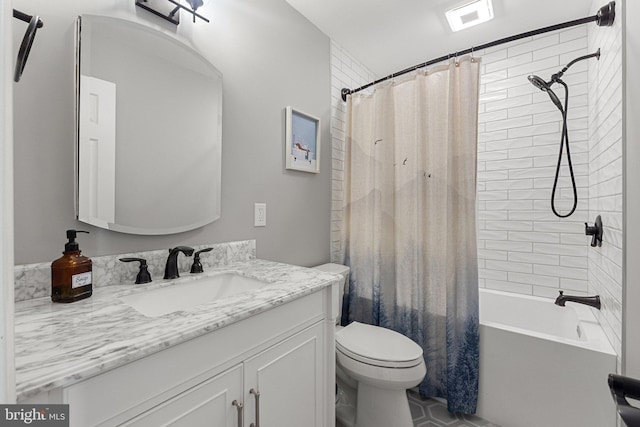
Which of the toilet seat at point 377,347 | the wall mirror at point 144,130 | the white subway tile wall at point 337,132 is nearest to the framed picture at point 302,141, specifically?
the white subway tile wall at point 337,132

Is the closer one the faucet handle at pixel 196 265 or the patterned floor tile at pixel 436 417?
the faucet handle at pixel 196 265

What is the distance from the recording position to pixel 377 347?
1.46 meters

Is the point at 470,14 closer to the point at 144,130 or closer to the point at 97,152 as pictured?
the point at 144,130

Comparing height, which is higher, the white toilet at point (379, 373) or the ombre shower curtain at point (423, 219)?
the ombre shower curtain at point (423, 219)

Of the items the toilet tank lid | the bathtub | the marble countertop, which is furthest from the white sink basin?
the bathtub

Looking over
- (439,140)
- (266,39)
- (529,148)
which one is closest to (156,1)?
(266,39)

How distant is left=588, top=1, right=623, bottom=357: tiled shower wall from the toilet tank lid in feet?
4.53

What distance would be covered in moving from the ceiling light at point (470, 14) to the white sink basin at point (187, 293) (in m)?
2.07

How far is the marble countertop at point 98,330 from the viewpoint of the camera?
1.62 ft

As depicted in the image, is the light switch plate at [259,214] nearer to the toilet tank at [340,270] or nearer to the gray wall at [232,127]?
the gray wall at [232,127]

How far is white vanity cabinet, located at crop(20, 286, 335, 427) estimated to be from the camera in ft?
1.86

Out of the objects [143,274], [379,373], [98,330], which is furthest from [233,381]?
[379,373]

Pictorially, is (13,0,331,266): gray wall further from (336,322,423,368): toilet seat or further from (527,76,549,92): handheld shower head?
(527,76,549,92): handheld shower head

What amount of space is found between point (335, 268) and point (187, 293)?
111cm
